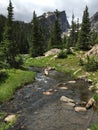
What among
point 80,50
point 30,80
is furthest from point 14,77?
point 80,50

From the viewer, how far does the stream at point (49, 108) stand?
23102 mm

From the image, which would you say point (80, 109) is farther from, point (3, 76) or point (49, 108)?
point (3, 76)

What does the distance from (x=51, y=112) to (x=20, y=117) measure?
146 inches

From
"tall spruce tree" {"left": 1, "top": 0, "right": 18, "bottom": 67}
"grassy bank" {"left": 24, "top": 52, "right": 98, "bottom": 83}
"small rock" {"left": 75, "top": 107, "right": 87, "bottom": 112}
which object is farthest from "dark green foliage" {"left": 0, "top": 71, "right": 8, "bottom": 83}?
"tall spruce tree" {"left": 1, "top": 0, "right": 18, "bottom": 67}

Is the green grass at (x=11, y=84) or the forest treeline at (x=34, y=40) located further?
the forest treeline at (x=34, y=40)

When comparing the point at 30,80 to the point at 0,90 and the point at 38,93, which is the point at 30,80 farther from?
the point at 0,90

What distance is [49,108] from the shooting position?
28.1 metres

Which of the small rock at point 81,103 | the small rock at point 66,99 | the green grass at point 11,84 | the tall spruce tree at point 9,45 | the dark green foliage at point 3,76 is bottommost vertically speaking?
the small rock at point 81,103

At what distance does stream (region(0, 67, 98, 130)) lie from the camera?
23.1m

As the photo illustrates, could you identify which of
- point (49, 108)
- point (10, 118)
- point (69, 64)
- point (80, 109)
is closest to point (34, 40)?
point (69, 64)

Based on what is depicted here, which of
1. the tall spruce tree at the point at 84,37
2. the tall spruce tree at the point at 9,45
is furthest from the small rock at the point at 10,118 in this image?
the tall spruce tree at the point at 84,37

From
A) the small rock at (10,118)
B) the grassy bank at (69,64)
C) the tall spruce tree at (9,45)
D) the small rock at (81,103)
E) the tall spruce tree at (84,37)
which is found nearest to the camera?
the small rock at (10,118)

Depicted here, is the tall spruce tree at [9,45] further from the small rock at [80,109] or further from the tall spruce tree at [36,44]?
the small rock at [80,109]

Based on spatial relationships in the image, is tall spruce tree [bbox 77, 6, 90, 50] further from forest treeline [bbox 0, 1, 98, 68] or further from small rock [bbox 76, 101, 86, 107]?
small rock [bbox 76, 101, 86, 107]
